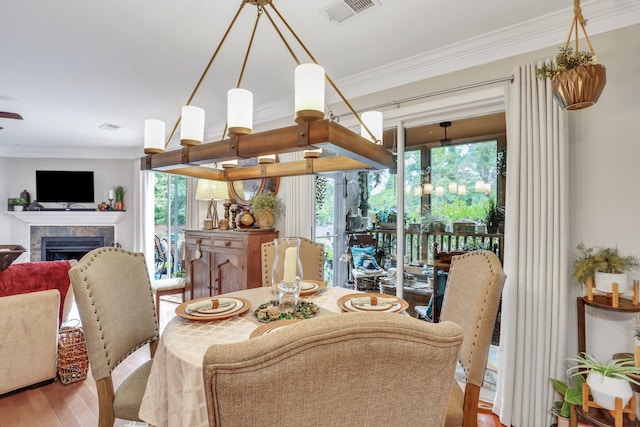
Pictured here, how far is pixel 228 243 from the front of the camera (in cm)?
336

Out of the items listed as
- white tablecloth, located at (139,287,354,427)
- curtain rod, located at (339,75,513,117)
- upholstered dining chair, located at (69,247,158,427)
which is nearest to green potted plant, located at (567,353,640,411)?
white tablecloth, located at (139,287,354,427)

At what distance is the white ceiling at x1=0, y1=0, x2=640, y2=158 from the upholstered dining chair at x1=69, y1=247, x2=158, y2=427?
4.97 ft

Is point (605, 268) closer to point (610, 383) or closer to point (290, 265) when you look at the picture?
point (610, 383)

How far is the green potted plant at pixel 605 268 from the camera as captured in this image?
172cm

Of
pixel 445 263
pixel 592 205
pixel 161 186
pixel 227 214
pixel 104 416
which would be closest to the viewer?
pixel 104 416

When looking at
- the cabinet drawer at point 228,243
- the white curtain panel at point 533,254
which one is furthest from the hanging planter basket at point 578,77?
the cabinet drawer at point 228,243

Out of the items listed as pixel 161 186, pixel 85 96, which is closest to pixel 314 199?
pixel 85 96

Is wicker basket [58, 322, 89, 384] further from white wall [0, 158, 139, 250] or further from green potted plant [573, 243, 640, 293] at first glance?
white wall [0, 158, 139, 250]

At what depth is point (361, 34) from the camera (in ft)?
7.14

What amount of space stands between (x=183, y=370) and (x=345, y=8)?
203cm

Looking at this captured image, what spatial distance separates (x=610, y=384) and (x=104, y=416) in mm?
2285

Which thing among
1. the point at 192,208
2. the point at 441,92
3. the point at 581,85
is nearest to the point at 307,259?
the point at 441,92

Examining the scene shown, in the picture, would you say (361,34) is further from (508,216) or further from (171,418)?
(171,418)

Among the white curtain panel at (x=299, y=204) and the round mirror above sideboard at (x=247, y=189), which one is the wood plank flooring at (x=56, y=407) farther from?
the round mirror above sideboard at (x=247, y=189)
